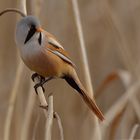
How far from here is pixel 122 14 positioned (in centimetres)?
204

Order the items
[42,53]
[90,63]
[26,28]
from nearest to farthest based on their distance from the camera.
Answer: [26,28], [42,53], [90,63]

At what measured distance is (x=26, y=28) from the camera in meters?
0.95

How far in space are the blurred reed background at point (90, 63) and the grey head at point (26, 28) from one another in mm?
521

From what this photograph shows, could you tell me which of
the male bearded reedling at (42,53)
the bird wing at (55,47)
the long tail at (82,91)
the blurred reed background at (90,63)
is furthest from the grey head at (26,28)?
the blurred reed background at (90,63)

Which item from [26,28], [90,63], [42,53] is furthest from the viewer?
[90,63]

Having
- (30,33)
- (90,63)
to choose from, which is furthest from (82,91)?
(90,63)

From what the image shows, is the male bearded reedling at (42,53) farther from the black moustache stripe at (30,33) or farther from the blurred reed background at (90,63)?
the blurred reed background at (90,63)

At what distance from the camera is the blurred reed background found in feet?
5.22

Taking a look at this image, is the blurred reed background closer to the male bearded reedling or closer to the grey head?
the male bearded reedling

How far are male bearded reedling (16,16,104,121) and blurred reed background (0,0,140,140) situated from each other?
0.32 metres

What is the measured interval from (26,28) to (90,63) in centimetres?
110

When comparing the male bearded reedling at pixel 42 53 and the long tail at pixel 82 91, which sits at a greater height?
the male bearded reedling at pixel 42 53

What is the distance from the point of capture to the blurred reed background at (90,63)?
1.59 meters

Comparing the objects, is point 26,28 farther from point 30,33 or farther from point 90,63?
point 90,63
